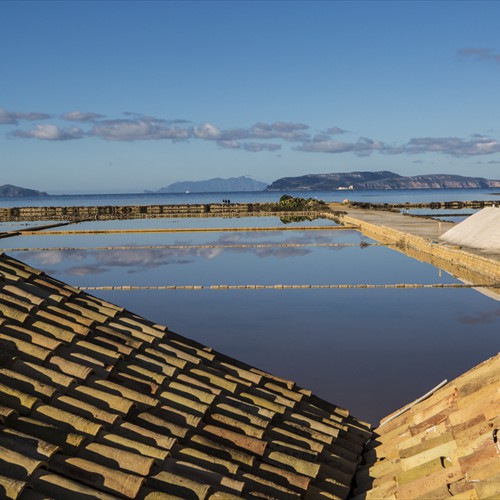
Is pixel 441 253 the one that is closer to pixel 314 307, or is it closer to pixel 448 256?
pixel 448 256

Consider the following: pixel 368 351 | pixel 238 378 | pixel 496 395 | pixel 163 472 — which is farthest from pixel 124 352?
pixel 368 351

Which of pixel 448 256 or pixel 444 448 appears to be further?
pixel 448 256

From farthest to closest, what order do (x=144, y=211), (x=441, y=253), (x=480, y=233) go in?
(x=144, y=211) < (x=441, y=253) < (x=480, y=233)

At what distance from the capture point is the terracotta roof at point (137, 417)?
2.86m

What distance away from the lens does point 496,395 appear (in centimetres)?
397

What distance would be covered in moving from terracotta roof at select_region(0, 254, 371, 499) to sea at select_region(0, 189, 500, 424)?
9.89 feet

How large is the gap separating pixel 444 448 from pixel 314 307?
32.2ft

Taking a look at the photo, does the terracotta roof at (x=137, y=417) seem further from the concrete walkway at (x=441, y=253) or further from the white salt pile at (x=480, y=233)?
the white salt pile at (x=480, y=233)

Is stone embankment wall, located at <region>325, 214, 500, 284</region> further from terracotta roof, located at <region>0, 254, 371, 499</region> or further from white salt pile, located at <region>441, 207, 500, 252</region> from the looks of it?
terracotta roof, located at <region>0, 254, 371, 499</region>

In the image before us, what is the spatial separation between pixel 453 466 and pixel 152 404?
1.70m

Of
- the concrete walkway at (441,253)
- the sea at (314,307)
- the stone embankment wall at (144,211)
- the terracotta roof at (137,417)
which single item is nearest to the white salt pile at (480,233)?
the concrete walkway at (441,253)

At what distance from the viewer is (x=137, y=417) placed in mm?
3529

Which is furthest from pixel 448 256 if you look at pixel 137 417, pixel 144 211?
pixel 144 211

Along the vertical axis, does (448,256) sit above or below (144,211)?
below
